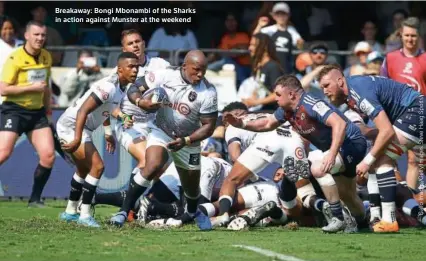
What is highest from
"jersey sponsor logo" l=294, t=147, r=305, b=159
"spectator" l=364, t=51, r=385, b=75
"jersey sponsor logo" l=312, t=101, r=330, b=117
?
"spectator" l=364, t=51, r=385, b=75

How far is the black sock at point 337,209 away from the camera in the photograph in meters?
13.9

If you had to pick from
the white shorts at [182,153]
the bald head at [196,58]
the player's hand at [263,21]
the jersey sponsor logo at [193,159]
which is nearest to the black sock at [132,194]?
the white shorts at [182,153]

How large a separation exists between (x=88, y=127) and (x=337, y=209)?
133 inches

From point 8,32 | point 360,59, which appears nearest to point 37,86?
point 8,32

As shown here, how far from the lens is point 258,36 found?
65.6 feet

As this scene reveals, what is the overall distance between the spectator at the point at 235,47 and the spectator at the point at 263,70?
2.84 ft

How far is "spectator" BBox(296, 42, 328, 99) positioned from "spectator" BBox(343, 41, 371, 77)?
1.55 feet

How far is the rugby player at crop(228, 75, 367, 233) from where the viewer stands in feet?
44.9

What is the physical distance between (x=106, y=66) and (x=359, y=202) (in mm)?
7197

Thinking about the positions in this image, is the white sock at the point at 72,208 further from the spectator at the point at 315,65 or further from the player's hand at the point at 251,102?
the spectator at the point at 315,65

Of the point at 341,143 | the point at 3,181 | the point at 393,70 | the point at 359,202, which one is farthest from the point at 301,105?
the point at 3,181

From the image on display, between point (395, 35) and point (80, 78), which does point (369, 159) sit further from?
point (80, 78)

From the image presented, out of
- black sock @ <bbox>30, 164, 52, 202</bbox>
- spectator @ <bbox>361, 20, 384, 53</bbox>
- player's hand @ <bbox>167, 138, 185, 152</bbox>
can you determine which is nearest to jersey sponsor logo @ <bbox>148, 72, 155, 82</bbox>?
player's hand @ <bbox>167, 138, 185, 152</bbox>

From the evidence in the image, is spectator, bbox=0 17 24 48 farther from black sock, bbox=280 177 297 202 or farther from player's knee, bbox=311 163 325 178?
player's knee, bbox=311 163 325 178
